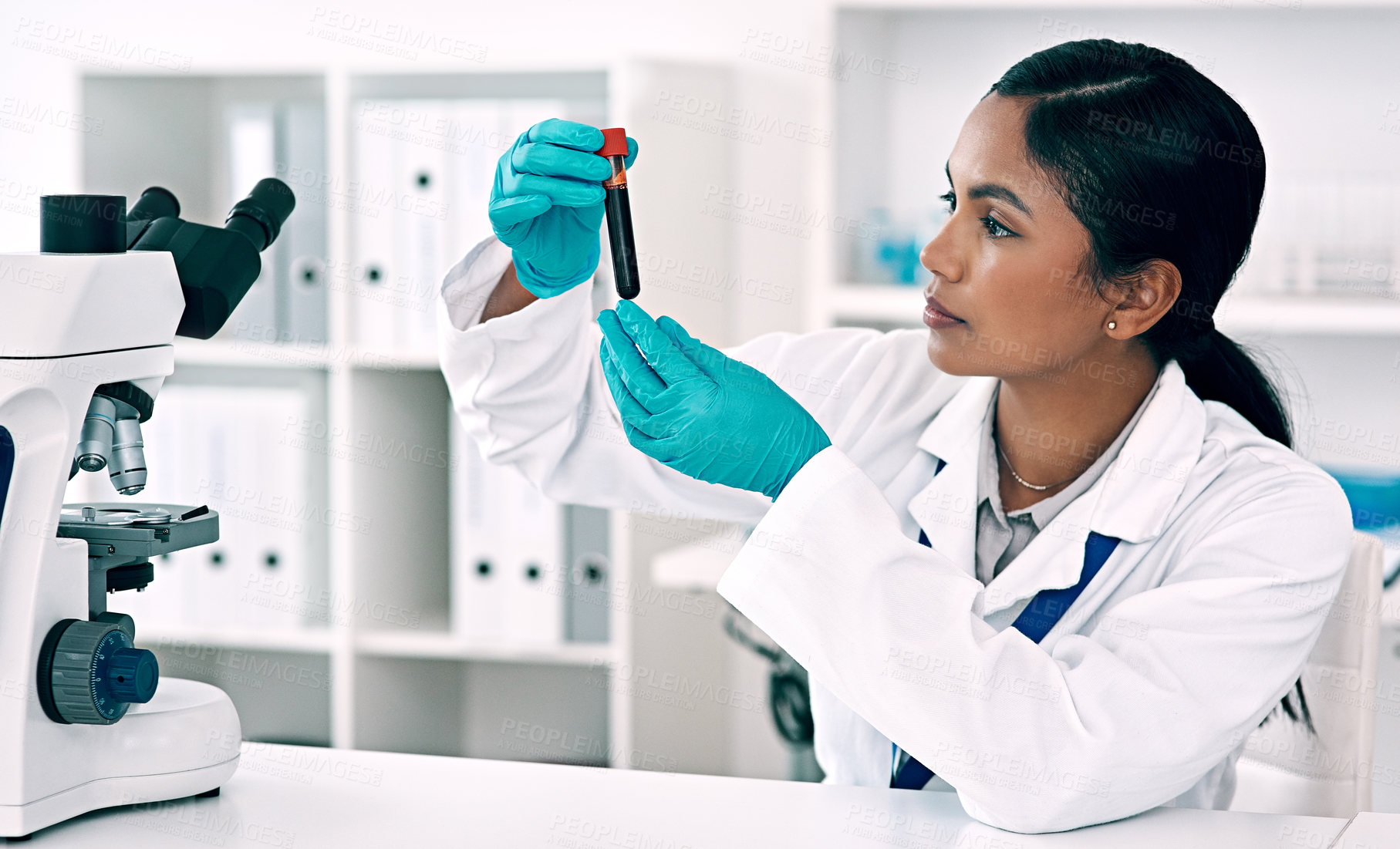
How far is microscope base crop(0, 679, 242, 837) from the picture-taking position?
896 millimetres

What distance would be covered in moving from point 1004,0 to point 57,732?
1.72m

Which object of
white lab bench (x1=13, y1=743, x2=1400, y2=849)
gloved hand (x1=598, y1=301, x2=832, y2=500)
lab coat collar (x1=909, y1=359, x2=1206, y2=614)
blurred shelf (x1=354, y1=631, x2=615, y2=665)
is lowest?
blurred shelf (x1=354, y1=631, x2=615, y2=665)

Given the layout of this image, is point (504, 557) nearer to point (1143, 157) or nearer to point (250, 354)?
point (250, 354)

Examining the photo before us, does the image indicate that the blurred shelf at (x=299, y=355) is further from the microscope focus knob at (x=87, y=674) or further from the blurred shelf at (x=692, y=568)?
the microscope focus knob at (x=87, y=674)

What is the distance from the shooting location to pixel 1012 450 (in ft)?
4.25

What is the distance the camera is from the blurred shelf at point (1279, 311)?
1.96m

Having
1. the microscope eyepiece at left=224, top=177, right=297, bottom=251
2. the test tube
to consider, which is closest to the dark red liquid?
the test tube

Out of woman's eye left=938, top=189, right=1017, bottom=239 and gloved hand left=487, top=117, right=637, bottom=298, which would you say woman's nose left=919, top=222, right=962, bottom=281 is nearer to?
woman's eye left=938, top=189, right=1017, bottom=239

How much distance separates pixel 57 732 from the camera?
87 cm

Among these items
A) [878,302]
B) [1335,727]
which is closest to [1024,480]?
[1335,727]

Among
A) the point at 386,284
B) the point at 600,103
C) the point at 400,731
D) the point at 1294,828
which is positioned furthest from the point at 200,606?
the point at 1294,828

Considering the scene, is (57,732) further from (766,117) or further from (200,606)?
(766,117)

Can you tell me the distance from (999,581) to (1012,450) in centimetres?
23

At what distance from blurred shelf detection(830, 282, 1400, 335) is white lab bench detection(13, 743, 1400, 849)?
1.22m
